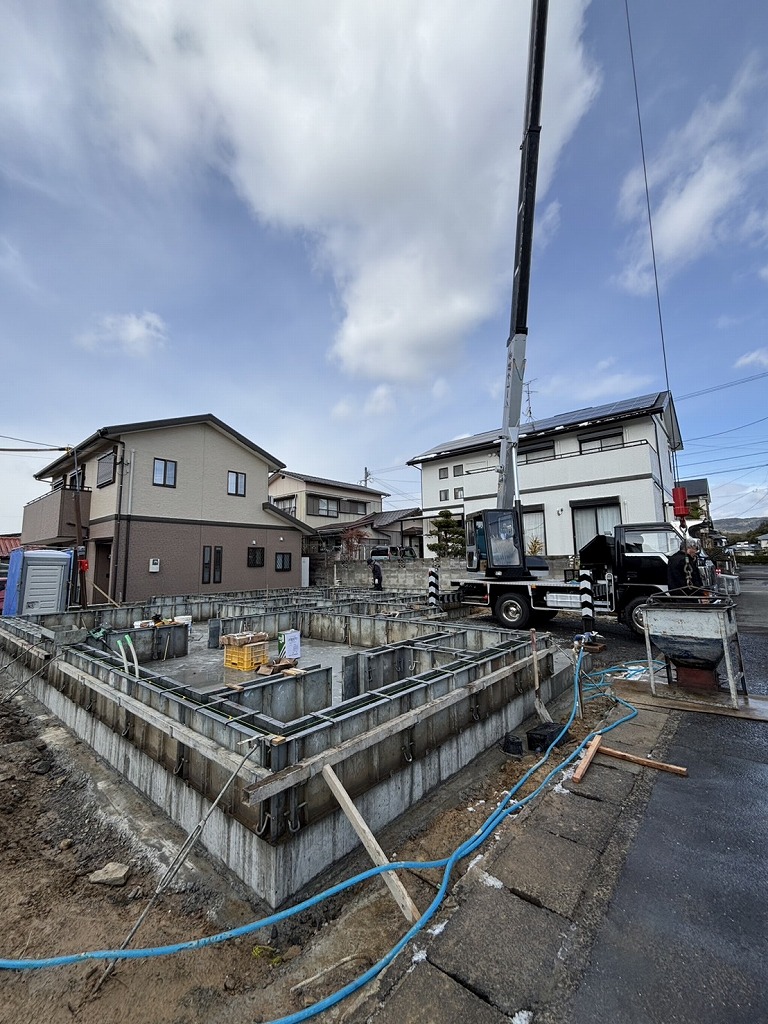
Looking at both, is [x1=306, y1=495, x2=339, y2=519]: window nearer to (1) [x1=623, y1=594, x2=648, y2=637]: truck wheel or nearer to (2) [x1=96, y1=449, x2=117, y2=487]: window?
(2) [x1=96, y1=449, x2=117, y2=487]: window

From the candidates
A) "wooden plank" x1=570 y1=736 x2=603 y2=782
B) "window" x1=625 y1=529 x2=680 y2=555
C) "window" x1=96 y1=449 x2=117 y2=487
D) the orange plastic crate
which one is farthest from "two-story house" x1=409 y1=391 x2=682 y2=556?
"window" x1=96 y1=449 x2=117 y2=487

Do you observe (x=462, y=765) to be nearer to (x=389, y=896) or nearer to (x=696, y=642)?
(x=389, y=896)

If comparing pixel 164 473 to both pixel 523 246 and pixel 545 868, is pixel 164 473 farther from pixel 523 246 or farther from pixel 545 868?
pixel 545 868

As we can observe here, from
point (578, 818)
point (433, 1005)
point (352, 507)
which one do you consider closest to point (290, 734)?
point (433, 1005)

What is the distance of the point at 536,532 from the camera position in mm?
19047

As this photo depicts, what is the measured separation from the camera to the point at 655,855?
267cm

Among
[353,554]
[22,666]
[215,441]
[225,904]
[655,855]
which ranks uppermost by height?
[215,441]

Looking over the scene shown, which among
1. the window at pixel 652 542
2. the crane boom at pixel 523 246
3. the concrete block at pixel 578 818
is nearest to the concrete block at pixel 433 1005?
the concrete block at pixel 578 818

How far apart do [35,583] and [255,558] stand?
29.2ft

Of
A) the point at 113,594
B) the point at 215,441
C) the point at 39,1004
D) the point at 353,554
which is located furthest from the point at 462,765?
the point at 353,554

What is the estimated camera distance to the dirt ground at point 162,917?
194 centimetres

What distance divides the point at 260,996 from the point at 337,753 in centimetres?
116

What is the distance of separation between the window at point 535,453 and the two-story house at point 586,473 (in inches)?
1.8

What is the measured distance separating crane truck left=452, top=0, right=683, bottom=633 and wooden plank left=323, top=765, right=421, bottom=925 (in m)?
8.48
